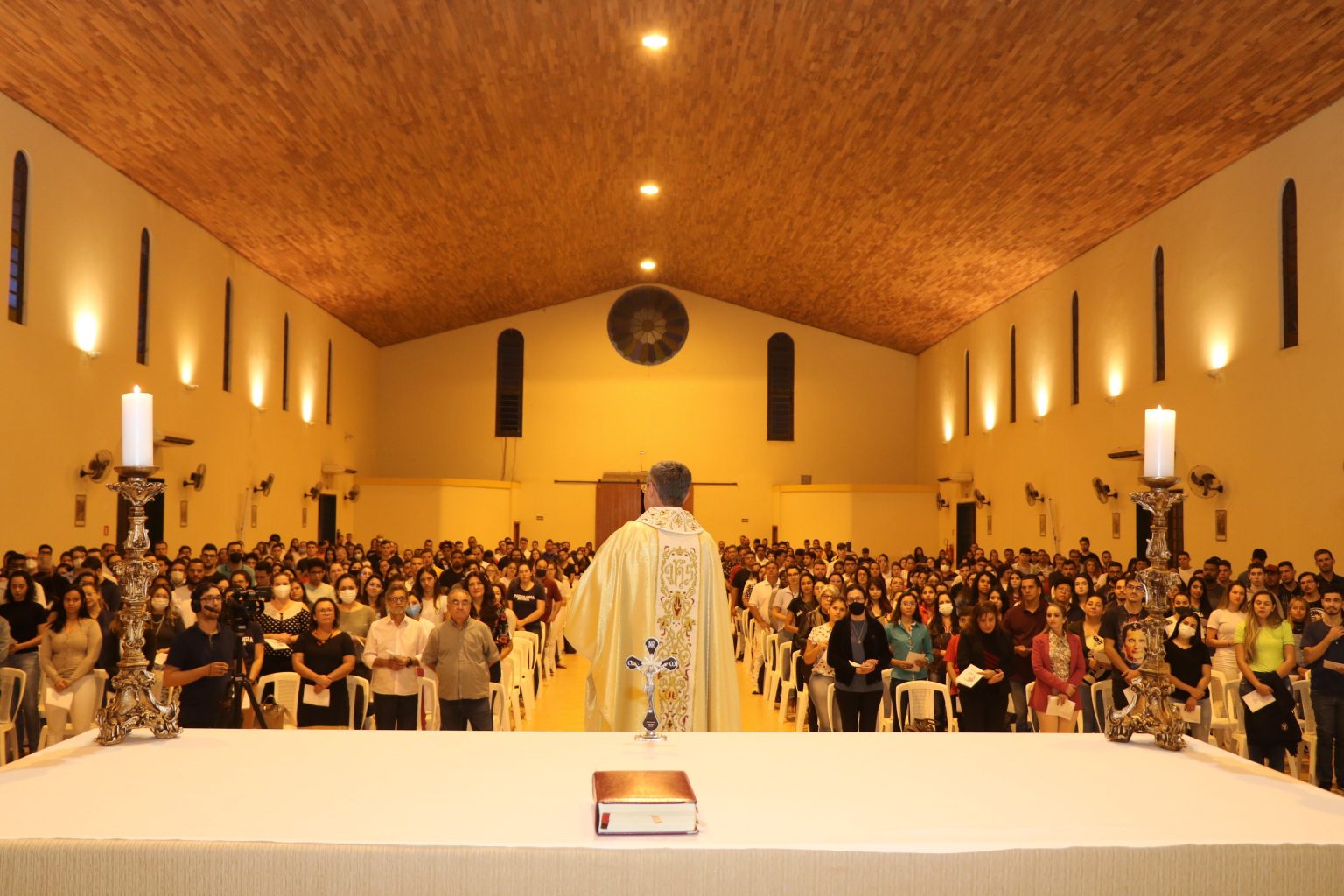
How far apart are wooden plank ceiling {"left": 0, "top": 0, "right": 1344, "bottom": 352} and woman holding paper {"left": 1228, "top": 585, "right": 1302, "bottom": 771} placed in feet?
18.6

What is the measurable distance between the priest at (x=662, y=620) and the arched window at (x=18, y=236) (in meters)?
11.0

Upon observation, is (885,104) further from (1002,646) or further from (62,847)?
(62,847)

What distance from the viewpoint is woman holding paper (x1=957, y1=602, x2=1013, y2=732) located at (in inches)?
333

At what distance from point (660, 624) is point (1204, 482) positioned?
11.8 meters

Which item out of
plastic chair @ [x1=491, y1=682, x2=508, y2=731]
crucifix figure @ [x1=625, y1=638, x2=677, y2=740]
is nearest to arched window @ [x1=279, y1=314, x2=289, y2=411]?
plastic chair @ [x1=491, y1=682, x2=508, y2=731]

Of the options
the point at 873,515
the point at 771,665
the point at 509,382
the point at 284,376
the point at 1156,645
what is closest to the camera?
the point at 1156,645

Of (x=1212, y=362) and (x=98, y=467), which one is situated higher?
(x=1212, y=362)

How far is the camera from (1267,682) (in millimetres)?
8500

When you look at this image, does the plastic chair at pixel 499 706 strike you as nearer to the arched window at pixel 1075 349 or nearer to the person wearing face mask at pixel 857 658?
the person wearing face mask at pixel 857 658

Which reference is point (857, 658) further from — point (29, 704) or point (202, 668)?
point (29, 704)

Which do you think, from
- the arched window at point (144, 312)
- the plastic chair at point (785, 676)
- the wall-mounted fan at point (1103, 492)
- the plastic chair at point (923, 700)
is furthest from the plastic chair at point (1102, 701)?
the arched window at point (144, 312)

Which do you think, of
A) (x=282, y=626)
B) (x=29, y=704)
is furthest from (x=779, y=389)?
(x=29, y=704)

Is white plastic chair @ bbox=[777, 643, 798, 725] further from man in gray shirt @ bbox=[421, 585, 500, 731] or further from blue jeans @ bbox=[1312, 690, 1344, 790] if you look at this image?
blue jeans @ bbox=[1312, 690, 1344, 790]

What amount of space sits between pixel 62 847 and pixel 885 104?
1349cm
